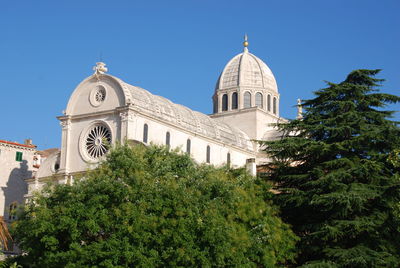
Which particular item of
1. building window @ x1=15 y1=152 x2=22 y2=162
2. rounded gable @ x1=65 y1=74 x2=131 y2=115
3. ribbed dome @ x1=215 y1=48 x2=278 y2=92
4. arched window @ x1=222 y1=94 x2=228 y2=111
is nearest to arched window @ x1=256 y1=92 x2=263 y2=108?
ribbed dome @ x1=215 y1=48 x2=278 y2=92

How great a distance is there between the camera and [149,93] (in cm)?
5253

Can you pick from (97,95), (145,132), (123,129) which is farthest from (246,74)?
(123,129)

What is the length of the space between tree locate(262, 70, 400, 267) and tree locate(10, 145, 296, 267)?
1.96m

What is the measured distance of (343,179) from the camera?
34.2 meters

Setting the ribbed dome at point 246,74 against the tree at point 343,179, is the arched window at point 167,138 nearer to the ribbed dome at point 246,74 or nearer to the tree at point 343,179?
the tree at point 343,179

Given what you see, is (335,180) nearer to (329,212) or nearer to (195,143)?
(329,212)

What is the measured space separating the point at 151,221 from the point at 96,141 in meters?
22.6

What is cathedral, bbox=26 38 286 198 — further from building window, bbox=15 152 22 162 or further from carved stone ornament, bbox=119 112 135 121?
building window, bbox=15 152 22 162

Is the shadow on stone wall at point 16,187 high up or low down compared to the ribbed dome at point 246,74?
down

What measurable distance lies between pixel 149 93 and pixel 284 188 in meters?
19.0

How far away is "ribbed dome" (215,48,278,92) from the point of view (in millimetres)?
65312

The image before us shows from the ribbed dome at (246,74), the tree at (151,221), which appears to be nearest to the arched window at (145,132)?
the tree at (151,221)

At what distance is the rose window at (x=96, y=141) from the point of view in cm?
5056

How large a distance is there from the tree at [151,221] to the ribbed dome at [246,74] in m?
32.1
